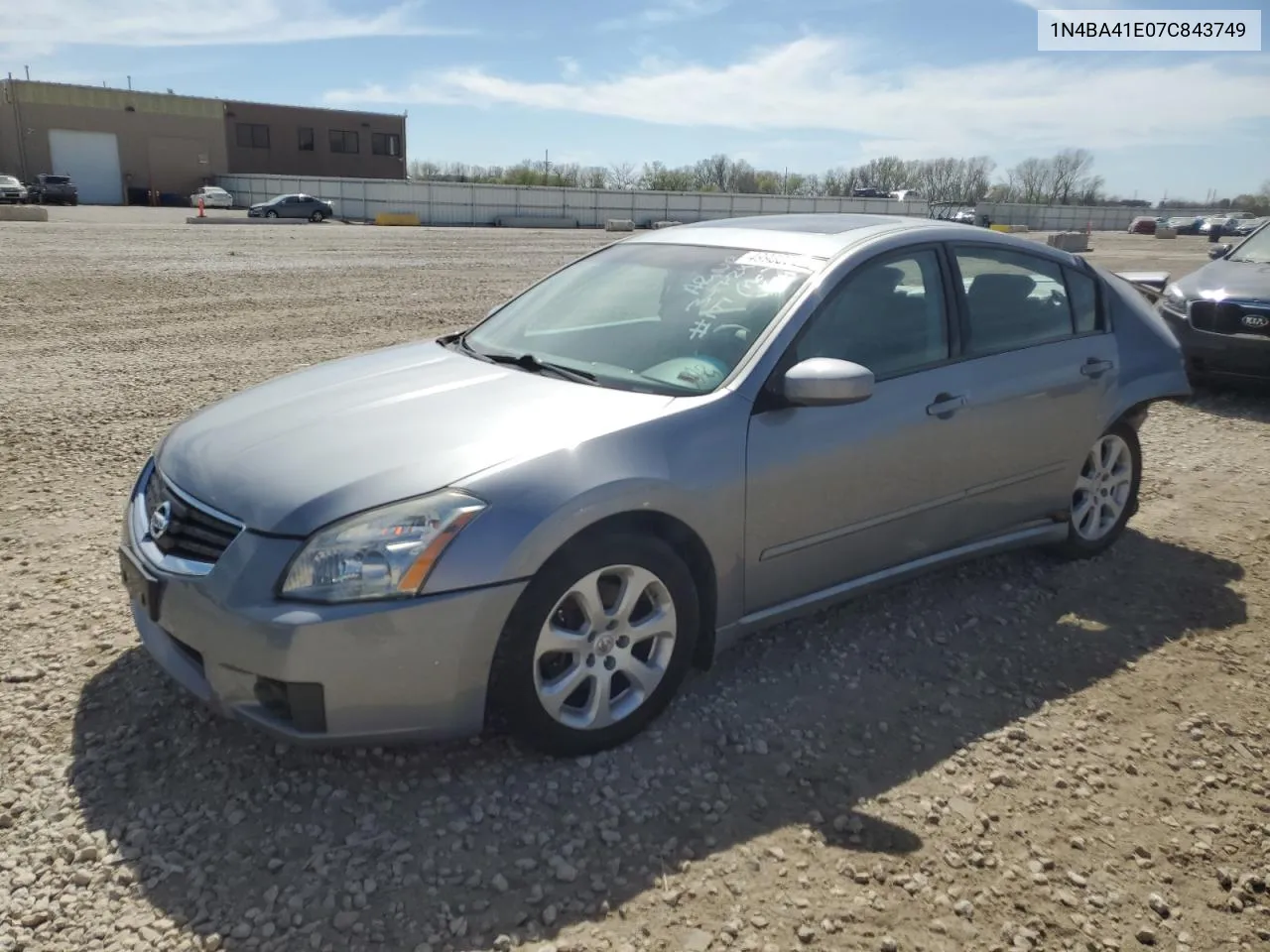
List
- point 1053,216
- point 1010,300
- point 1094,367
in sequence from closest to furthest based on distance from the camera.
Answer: point 1010,300 → point 1094,367 → point 1053,216

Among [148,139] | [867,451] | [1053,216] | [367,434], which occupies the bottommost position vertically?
[867,451]

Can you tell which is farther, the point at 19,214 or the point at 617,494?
the point at 19,214

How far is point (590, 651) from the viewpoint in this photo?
3008 mm

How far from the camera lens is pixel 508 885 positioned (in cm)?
254

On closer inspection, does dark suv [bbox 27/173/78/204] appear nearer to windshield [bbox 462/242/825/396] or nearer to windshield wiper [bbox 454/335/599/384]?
windshield [bbox 462/242/825/396]

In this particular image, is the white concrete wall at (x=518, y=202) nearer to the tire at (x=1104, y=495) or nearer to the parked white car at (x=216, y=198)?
the parked white car at (x=216, y=198)

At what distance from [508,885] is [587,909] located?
0.22 m

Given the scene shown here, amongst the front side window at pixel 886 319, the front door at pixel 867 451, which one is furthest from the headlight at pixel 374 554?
the front side window at pixel 886 319

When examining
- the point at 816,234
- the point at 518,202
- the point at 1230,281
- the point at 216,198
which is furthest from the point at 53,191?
the point at 816,234

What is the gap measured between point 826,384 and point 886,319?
0.76m

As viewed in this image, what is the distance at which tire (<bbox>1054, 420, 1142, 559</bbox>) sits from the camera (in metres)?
4.74

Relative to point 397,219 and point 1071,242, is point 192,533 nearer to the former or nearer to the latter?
point 1071,242

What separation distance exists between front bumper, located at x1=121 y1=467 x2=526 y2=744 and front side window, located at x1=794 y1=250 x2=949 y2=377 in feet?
5.13

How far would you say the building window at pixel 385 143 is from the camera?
257ft
